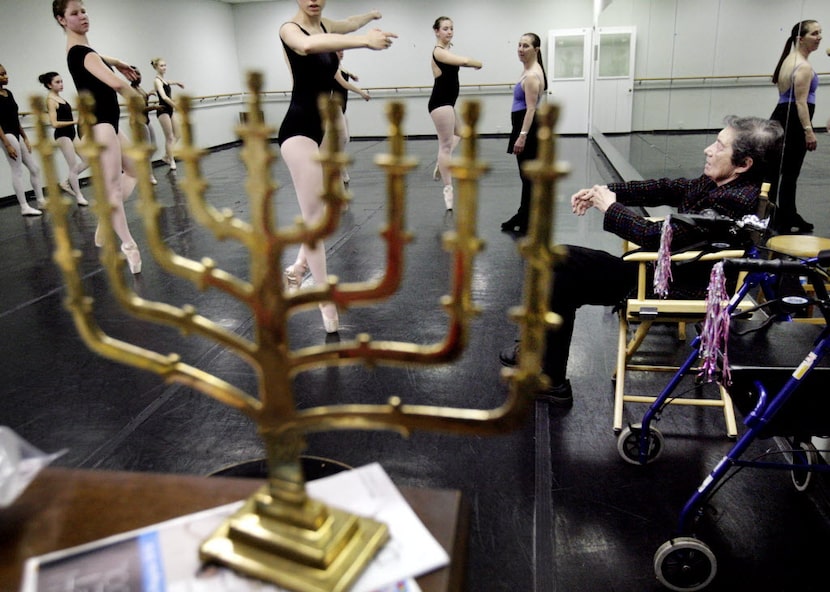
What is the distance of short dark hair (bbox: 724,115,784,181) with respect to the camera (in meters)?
2.45

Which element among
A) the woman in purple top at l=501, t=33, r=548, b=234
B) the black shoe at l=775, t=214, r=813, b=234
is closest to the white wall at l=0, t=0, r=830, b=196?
the woman in purple top at l=501, t=33, r=548, b=234

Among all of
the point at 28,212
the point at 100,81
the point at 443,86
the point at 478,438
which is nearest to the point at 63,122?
the point at 28,212

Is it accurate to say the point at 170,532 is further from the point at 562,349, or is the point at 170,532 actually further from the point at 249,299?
the point at 562,349

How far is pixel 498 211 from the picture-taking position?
641cm

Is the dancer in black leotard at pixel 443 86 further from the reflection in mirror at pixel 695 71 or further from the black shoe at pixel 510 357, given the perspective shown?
the black shoe at pixel 510 357

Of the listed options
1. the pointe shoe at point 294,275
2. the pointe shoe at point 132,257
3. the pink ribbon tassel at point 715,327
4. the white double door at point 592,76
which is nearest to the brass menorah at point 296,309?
the pink ribbon tassel at point 715,327

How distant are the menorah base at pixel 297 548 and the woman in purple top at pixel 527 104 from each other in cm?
424

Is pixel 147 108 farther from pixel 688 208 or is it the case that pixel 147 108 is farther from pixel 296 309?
pixel 688 208

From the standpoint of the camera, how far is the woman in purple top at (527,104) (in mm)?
5000

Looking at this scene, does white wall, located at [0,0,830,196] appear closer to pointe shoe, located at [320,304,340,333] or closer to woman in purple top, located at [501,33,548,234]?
woman in purple top, located at [501,33,548,234]

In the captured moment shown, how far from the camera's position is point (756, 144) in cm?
245

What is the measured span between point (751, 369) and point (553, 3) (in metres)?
14.2

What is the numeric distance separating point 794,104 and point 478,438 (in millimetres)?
3397

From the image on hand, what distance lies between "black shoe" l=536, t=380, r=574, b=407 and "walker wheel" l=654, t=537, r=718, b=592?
0.93 m
